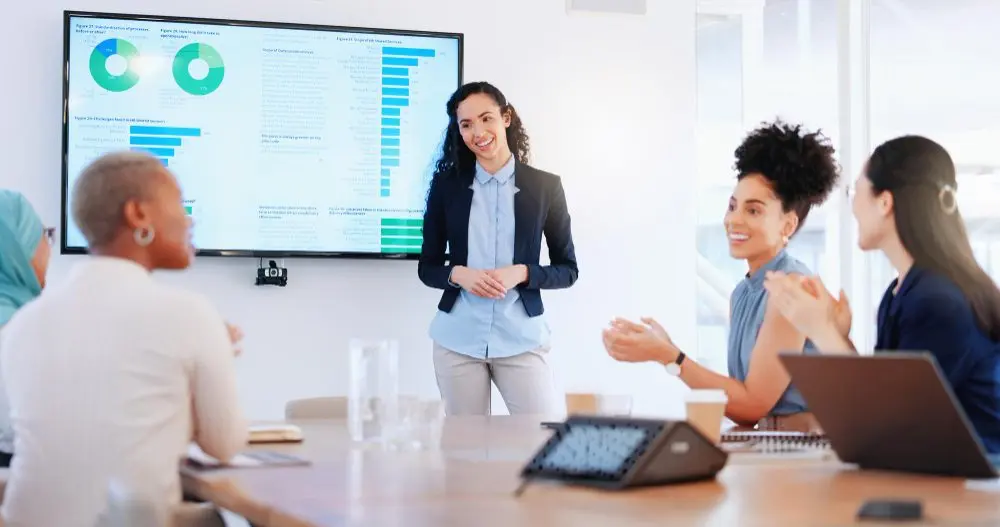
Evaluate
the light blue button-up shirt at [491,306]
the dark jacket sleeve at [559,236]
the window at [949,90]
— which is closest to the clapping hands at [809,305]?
the light blue button-up shirt at [491,306]

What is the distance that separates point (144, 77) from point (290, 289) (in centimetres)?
97

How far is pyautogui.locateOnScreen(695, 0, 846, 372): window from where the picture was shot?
618cm

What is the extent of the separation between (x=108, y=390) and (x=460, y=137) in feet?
8.76

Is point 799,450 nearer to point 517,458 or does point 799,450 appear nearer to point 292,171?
point 517,458

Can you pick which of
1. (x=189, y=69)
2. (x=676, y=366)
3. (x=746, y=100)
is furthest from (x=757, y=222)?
(x=746, y=100)

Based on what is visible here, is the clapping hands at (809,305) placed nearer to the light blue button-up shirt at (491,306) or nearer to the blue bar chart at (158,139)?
the light blue button-up shirt at (491,306)

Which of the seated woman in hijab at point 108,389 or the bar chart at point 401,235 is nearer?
the seated woman in hijab at point 108,389

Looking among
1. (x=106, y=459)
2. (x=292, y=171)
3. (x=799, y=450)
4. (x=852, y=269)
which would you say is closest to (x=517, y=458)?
(x=799, y=450)

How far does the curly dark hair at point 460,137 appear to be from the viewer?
455 centimetres

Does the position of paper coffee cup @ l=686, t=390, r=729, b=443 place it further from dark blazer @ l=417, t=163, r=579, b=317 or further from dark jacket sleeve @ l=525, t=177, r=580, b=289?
dark jacket sleeve @ l=525, t=177, r=580, b=289

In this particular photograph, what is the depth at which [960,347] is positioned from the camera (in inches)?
87.1

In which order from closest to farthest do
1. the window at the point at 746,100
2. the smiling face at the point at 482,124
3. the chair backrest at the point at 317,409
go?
the chair backrest at the point at 317,409
the smiling face at the point at 482,124
the window at the point at 746,100

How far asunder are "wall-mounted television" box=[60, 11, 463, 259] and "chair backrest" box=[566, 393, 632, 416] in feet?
8.18

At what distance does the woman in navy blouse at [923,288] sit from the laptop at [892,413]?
1.23 ft
